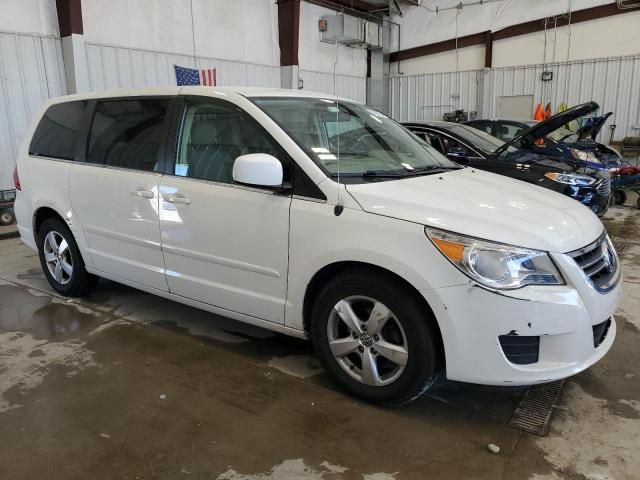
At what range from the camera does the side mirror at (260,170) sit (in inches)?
107

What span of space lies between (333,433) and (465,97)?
46.2ft

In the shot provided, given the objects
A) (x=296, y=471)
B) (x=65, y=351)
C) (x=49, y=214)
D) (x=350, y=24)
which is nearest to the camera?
(x=296, y=471)

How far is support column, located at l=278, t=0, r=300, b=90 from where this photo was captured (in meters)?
12.7

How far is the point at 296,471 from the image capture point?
7.49 ft

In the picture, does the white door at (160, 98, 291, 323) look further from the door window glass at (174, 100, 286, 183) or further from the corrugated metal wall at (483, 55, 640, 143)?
the corrugated metal wall at (483, 55, 640, 143)

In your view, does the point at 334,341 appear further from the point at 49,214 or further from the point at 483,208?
the point at 49,214

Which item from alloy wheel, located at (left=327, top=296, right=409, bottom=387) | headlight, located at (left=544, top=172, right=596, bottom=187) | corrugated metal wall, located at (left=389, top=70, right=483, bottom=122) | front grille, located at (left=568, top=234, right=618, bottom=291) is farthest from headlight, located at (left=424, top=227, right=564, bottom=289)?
corrugated metal wall, located at (left=389, top=70, right=483, bottom=122)

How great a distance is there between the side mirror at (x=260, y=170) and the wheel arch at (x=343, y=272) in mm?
532

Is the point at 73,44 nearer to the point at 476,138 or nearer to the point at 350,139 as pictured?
the point at 476,138

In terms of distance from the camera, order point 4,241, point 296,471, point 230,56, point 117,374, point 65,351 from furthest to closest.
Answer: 1. point 230,56
2. point 4,241
3. point 65,351
4. point 117,374
5. point 296,471

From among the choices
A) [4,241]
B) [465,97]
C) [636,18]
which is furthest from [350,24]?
[4,241]

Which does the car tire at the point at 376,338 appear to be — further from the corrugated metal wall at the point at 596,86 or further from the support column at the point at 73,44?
the corrugated metal wall at the point at 596,86

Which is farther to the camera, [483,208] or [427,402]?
[427,402]

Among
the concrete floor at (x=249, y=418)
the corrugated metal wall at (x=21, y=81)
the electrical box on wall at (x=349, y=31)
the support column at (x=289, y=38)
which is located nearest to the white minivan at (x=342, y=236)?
the concrete floor at (x=249, y=418)
